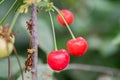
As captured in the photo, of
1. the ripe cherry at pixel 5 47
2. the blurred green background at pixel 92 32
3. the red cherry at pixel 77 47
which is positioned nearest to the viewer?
the ripe cherry at pixel 5 47

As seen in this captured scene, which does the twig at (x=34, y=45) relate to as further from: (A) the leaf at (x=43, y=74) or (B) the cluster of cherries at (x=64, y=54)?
(A) the leaf at (x=43, y=74)

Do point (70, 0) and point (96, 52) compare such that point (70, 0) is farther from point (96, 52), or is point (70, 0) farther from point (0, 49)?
point (0, 49)

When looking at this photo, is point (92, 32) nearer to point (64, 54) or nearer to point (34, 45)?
point (64, 54)

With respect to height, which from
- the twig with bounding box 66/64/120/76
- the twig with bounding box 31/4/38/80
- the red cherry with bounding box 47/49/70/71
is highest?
the twig with bounding box 31/4/38/80

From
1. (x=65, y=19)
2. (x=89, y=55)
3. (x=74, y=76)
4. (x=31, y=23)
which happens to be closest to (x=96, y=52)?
(x=89, y=55)

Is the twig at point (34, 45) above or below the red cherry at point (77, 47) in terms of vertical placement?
above

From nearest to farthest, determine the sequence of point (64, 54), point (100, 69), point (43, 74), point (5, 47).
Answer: point (5, 47) < point (64, 54) < point (43, 74) < point (100, 69)

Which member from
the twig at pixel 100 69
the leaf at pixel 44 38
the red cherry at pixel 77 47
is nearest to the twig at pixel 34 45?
the red cherry at pixel 77 47

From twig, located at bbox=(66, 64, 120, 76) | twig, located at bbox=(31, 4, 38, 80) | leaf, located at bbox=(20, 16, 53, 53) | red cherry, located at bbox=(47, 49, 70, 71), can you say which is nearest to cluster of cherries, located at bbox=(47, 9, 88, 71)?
red cherry, located at bbox=(47, 49, 70, 71)

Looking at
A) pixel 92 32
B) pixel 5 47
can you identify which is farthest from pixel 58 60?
pixel 92 32

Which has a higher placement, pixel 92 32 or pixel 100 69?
pixel 92 32

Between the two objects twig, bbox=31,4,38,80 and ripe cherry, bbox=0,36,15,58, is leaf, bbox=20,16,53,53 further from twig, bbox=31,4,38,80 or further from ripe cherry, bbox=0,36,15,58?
ripe cherry, bbox=0,36,15,58
